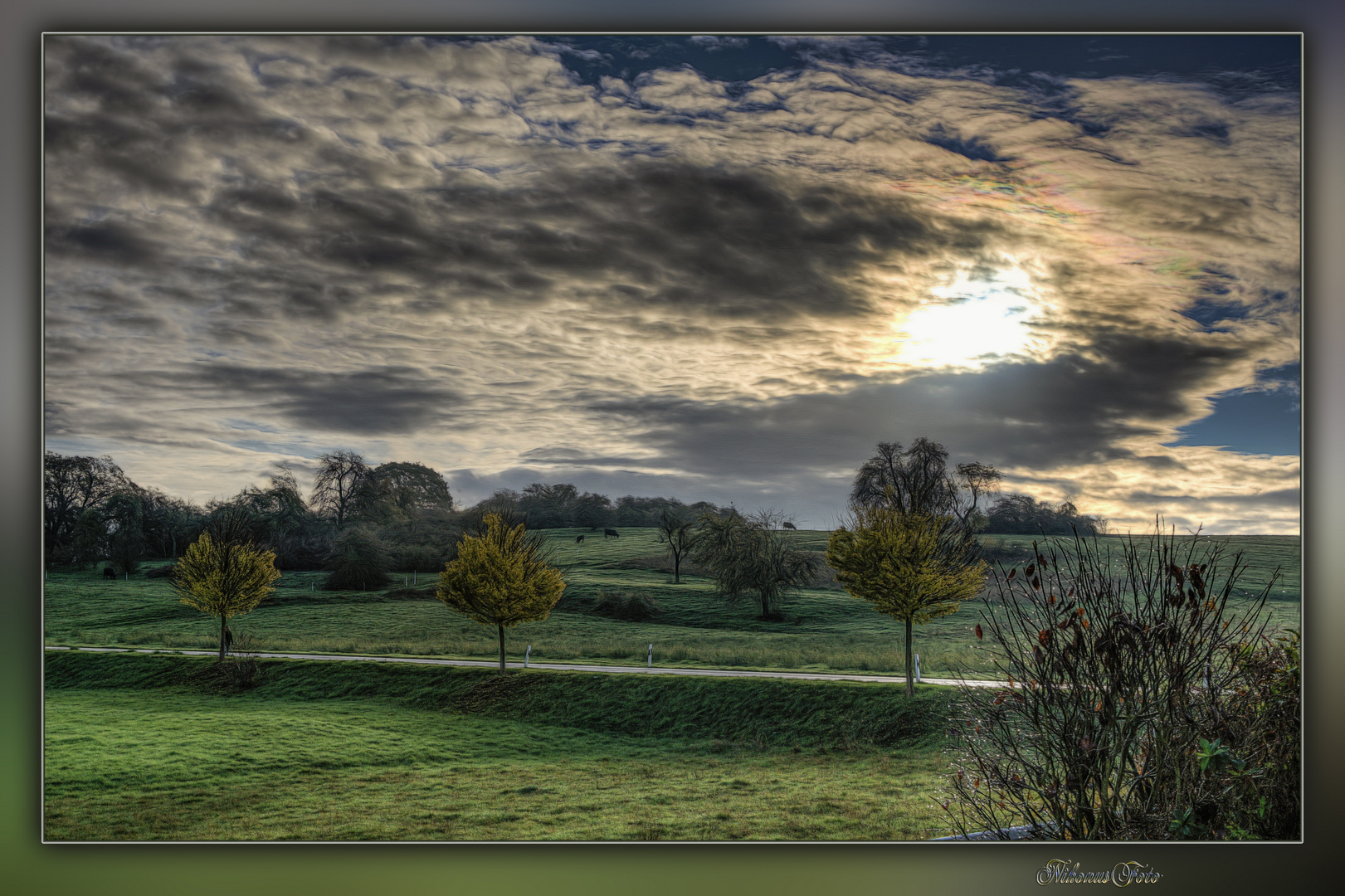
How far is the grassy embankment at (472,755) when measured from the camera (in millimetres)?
6645

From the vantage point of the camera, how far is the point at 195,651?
15188 millimetres

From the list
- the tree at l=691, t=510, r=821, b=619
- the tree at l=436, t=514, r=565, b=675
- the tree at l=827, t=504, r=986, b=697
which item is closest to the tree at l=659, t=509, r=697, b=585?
the tree at l=691, t=510, r=821, b=619

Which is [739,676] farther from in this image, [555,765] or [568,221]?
[568,221]

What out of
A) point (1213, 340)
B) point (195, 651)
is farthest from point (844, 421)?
point (195, 651)

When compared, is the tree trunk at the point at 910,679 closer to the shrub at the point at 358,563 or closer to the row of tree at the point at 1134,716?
the row of tree at the point at 1134,716

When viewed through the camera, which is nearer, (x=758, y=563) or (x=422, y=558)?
(x=422, y=558)

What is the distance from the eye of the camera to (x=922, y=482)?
12.0 metres

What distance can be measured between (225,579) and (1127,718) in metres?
15.3

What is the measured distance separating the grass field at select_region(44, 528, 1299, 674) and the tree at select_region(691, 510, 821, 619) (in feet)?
2.19

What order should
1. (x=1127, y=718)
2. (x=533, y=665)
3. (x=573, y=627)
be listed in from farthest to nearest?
1. (x=573, y=627)
2. (x=533, y=665)
3. (x=1127, y=718)

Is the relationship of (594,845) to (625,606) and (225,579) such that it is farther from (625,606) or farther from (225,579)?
(625,606)

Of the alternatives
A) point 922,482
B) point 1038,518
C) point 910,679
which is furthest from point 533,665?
point 1038,518

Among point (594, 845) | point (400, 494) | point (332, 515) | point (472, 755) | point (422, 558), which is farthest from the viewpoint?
point (422, 558)

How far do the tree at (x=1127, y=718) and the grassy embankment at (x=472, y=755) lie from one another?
1.50 metres
